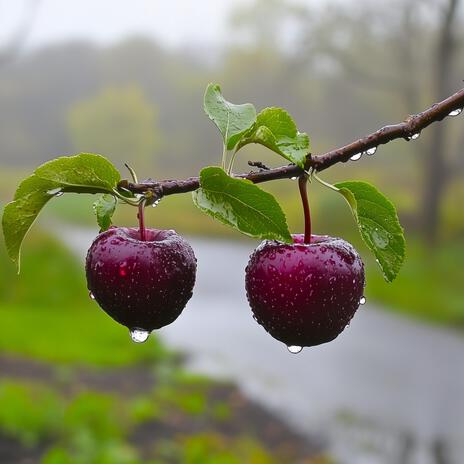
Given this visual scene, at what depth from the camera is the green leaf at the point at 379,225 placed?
86 centimetres

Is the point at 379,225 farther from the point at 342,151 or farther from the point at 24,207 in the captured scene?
the point at 24,207

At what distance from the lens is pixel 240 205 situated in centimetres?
78

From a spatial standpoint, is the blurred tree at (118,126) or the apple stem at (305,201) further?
the blurred tree at (118,126)

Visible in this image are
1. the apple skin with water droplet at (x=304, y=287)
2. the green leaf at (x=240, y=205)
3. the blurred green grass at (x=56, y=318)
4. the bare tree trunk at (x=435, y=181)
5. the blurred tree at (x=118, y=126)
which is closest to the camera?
the green leaf at (x=240, y=205)

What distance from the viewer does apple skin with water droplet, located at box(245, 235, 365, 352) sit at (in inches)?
35.0

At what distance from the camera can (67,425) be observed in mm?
5215

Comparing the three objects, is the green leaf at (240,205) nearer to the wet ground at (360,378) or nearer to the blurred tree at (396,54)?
the wet ground at (360,378)

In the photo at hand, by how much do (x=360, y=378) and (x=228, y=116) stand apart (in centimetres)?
743

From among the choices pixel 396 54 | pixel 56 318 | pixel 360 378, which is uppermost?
pixel 396 54

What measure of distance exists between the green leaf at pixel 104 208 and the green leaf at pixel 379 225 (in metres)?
0.25

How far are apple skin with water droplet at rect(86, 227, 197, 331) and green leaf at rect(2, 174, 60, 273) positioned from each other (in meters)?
0.09

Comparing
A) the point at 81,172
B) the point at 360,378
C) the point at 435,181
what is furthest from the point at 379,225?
the point at 435,181

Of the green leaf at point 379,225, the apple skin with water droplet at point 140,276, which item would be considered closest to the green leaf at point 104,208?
the apple skin with water droplet at point 140,276

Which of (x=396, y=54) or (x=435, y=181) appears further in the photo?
(x=396, y=54)
